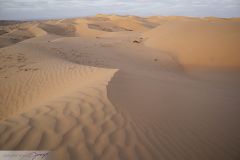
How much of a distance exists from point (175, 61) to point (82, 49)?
5.17 meters

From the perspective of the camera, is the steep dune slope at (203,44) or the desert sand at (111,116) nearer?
the desert sand at (111,116)

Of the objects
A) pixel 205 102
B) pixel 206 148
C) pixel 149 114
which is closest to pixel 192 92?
pixel 205 102

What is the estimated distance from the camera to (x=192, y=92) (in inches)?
242

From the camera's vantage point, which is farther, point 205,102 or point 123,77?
point 123,77

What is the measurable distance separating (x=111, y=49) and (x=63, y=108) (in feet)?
32.0

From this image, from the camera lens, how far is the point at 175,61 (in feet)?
39.6

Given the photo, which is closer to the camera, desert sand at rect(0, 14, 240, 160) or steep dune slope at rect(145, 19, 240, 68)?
desert sand at rect(0, 14, 240, 160)

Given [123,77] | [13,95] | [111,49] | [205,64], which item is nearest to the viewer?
[123,77]

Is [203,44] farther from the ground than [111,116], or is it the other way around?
[203,44]


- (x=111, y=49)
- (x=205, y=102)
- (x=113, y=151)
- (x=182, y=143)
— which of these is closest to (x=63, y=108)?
(x=113, y=151)

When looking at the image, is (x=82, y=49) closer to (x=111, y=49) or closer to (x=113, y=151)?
(x=111, y=49)

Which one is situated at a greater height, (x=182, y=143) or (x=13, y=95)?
(x=182, y=143)

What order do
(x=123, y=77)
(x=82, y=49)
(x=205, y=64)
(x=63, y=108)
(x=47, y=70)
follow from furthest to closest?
(x=82, y=49) → (x=205, y=64) → (x=47, y=70) → (x=123, y=77) → (x=63, y=108)

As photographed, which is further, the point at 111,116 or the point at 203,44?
the point at 203,44
